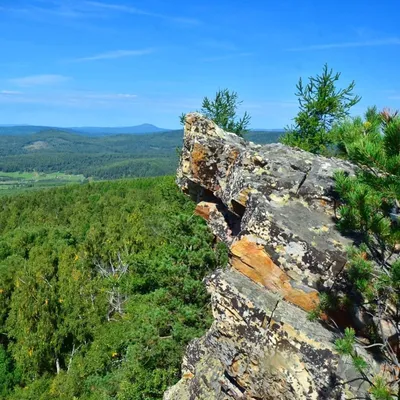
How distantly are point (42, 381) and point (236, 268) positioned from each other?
2726 centimetres

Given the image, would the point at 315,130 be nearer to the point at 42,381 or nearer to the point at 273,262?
the point at 273,262

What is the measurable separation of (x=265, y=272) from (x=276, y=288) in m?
0.46

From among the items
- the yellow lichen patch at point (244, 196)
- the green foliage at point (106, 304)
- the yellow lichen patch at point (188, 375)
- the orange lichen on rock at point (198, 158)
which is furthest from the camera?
the green foliage at point (106, 304)

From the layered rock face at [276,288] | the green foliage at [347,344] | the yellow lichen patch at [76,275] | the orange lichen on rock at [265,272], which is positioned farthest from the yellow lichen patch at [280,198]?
the yellow lichen patch at [76,275]

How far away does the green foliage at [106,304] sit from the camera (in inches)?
642

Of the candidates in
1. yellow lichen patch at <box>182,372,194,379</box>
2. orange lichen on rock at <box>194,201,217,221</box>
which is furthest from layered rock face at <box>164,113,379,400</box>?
orange lichen on rock at <box>194,201,217,221</box>

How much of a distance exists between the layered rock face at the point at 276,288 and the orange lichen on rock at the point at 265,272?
0.08 ft

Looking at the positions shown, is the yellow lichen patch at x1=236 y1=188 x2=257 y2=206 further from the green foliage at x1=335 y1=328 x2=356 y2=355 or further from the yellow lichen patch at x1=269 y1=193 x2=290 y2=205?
the green foliage at x1=335 y1=328 x2=356 y2=355

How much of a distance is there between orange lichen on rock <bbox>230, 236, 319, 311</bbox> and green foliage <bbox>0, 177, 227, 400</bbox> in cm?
676

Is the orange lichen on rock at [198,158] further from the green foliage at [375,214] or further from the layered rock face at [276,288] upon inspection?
the green foliage at [375,214]

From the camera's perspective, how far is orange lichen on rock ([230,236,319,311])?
29.3 feet

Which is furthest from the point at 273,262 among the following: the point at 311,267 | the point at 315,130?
the point at 315,130

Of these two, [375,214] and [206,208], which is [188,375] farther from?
[375,214]

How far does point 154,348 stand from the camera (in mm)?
16125
